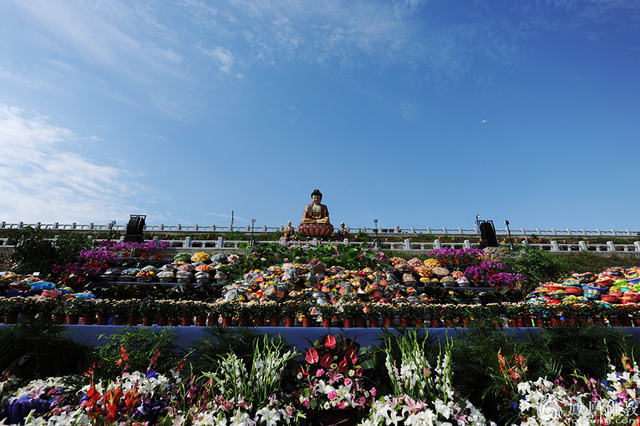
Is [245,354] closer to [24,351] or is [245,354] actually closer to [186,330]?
[24,351]

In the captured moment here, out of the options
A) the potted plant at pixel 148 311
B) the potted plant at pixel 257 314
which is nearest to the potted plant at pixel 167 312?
the potted plant at pixel 148 311

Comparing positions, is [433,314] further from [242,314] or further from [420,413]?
[420,413]

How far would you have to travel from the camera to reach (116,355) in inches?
164

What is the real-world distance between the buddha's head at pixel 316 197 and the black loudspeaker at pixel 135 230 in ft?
33.7

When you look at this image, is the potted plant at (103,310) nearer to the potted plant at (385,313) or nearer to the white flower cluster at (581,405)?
the potted plant at (385,313)

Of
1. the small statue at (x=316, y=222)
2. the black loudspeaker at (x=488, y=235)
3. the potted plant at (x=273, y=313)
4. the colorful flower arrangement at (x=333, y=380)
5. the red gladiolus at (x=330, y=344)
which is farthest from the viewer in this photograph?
the small statue at (x=316, y=222)

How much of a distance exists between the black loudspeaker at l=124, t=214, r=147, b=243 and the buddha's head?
10.3 meters

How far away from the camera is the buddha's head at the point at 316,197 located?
24.2 m

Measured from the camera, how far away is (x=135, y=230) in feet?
65.6

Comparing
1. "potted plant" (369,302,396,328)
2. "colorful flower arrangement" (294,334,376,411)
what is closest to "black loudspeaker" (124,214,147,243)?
"potted plant" (369,302,396,328)

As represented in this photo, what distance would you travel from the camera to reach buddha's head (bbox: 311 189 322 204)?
24.2 metres

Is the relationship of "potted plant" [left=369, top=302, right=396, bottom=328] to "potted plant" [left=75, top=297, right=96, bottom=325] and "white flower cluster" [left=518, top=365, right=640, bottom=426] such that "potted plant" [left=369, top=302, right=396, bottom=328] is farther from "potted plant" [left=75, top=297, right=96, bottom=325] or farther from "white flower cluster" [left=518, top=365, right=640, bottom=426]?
"potted plant" [left=75, top=297, right=96, bottom=325]

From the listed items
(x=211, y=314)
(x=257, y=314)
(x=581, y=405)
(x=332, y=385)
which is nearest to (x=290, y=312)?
(x=257, y=314)

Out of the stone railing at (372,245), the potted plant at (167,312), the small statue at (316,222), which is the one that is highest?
the small statue at (316,222)
